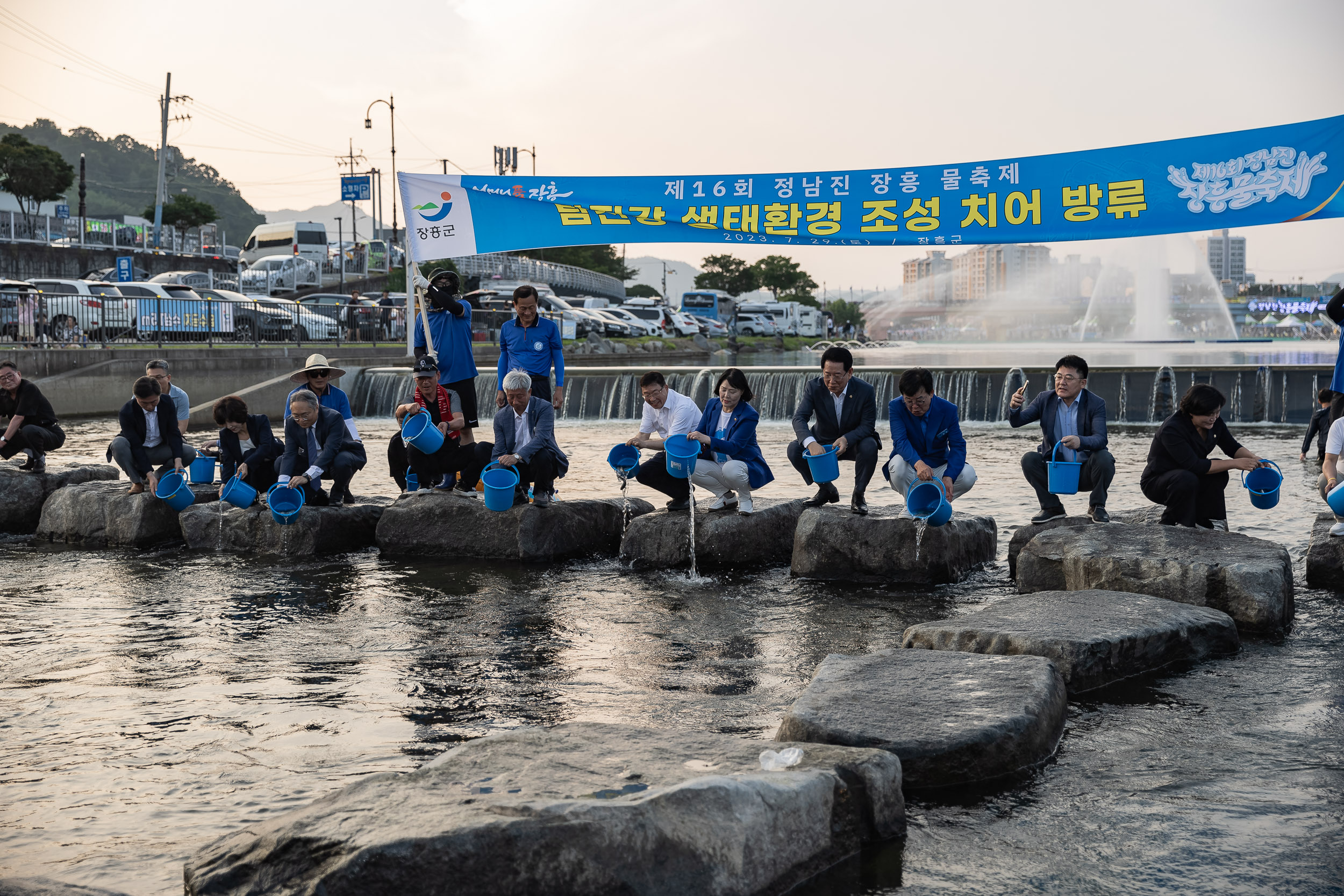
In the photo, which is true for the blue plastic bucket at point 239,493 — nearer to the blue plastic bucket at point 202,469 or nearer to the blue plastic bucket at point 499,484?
the blue plastic bucket at point 202,469

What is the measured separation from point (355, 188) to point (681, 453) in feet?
192

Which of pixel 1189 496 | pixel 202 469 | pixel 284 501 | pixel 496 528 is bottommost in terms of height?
pixel 496 528

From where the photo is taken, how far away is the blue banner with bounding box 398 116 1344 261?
952 cm

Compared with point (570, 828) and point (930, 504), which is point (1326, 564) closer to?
point (930, 504)

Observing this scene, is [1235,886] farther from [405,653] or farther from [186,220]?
[186,220]

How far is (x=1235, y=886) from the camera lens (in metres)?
3.18

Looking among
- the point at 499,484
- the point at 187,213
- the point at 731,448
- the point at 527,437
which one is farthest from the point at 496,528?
the point at 187,213

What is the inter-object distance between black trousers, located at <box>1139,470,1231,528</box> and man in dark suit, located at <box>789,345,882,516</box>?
181 cm

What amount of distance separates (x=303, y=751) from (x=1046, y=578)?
14.8 feet

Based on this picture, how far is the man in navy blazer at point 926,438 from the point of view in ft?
24.1

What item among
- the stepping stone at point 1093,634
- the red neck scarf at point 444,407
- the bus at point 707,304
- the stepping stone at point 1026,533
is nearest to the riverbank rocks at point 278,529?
the red neck scarf at point 444,407

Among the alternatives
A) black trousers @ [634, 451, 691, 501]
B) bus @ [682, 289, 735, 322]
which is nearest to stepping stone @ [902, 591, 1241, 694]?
black trousers @ [634, 451, 691, 501]

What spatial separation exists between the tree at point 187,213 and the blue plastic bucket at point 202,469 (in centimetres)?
5170

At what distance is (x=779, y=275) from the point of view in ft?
321
